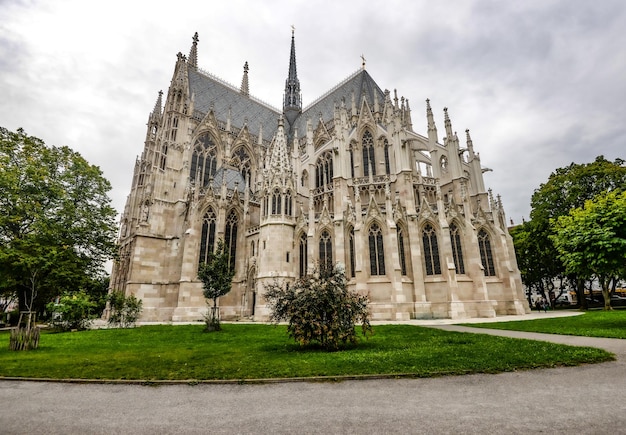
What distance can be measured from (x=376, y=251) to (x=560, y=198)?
73.0ft

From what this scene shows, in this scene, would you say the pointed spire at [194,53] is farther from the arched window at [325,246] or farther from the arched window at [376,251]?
the arched window at [376,251]

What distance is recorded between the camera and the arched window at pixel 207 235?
29141mm

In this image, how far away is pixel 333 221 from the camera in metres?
26.1

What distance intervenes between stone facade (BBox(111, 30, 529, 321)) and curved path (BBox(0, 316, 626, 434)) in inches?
663

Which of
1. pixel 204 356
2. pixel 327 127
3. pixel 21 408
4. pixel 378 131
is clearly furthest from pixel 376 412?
pixel 327 127

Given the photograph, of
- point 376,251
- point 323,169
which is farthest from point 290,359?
point 323,169

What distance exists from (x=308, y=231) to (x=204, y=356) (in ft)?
56.3

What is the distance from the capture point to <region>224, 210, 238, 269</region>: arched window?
99.1ft

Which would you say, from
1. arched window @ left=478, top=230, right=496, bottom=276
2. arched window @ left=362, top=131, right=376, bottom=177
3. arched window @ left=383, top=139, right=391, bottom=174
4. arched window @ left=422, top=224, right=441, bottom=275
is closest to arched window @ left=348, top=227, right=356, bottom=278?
arched window @ left=422, top=224, right=441, bottom=275

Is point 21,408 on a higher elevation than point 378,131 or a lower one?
lower

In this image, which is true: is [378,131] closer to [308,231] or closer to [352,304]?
[308,231]

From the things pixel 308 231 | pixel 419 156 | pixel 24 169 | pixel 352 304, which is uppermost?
pixel 419 156

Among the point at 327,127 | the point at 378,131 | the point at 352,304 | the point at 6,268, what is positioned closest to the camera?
the point at 352,304

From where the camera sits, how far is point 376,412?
177 inches
